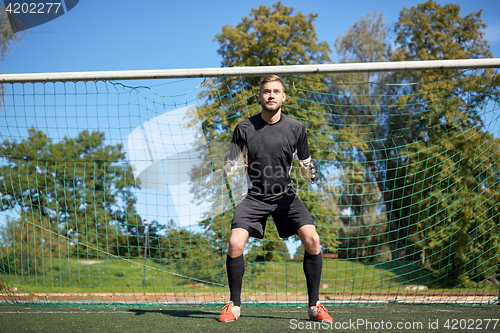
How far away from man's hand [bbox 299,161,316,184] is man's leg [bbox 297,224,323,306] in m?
0.35

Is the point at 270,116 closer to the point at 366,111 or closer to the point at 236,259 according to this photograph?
the point at 236,259

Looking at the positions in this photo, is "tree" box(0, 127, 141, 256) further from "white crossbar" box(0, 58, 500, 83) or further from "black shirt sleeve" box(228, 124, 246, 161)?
"black shirt sleeve" box(228, 124, 246, 161)

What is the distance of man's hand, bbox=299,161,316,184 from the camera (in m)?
2.80

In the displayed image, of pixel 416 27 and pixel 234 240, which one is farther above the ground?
pixel 416 27

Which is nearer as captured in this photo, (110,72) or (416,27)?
(110,72)

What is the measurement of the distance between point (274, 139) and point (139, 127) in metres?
3.55

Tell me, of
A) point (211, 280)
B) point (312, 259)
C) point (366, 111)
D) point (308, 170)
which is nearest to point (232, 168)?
point (308, 170)

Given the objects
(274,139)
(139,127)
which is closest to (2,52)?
(139,127)

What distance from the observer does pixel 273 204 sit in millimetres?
2803

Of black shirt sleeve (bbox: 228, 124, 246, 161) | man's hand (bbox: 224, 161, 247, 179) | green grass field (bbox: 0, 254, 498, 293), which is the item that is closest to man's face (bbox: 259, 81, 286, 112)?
black shirt sleeve (bbox: 228, 124, 246, 161)

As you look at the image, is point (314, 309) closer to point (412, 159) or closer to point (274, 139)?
point (274, 139)

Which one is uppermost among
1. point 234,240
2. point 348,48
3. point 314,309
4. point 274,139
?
point 348,48

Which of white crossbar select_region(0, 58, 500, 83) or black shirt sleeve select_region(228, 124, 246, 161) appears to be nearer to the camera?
black shirt sleeve select_region(228, 124, 246, 161)

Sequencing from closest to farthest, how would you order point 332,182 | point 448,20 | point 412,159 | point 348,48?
point 332,182
point 412,159
point 448,20
point 348,48
